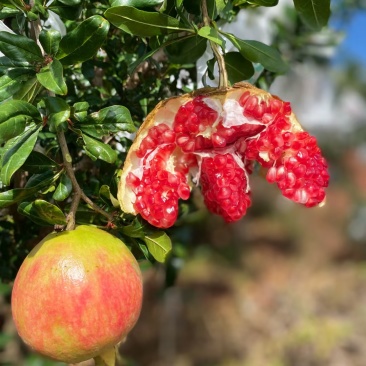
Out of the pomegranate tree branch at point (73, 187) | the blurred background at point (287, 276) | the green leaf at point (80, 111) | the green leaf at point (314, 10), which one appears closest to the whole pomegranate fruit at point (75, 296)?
the pomegranate tree branch at point (73, 187)

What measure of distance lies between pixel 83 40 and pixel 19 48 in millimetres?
63

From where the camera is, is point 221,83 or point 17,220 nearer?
point 221,83

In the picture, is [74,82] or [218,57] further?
[74,82]

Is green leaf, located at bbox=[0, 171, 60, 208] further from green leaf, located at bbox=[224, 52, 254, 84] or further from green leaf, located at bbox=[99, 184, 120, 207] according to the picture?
green leaf, located at bbox=[224, 52, 254, 84]

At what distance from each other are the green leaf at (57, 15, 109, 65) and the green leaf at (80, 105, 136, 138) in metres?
0.06

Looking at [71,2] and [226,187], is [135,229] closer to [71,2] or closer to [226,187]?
[226,187]

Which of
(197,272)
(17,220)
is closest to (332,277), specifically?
(197,272)

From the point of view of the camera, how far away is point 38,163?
719 mm

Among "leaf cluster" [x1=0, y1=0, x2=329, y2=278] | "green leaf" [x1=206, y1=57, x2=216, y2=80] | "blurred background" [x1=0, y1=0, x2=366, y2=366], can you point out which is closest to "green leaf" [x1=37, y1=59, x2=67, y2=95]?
"leaf cluster" [x1=0, y1=0, x2=329, y2=278]

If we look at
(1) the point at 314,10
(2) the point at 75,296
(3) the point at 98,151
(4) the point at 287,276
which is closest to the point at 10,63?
(3) the point at 98,151

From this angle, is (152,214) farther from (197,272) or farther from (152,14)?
(197,272)

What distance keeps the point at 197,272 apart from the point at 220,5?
13.7ft

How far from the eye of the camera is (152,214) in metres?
0.72

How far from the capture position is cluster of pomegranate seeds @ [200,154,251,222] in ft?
2.42
